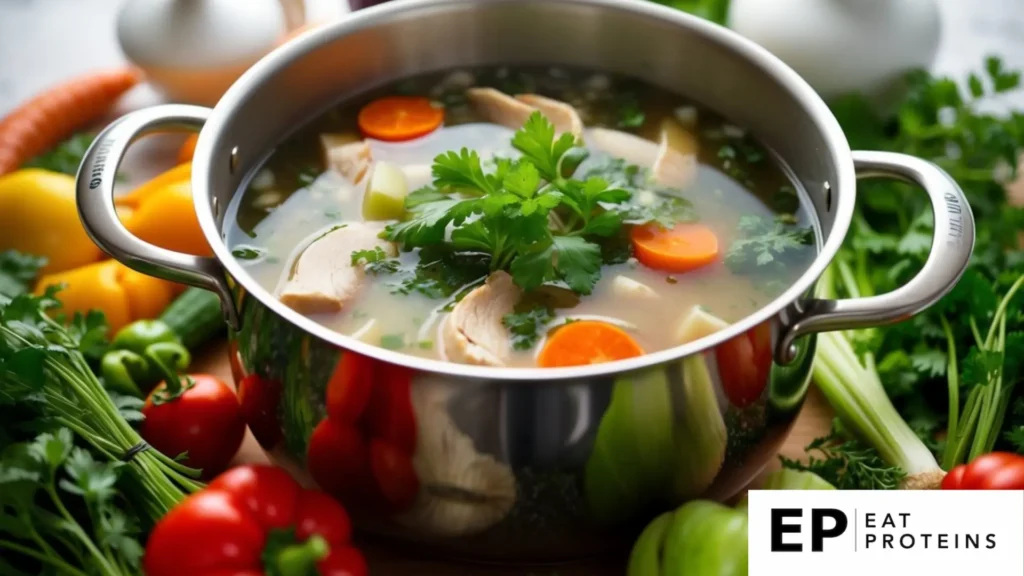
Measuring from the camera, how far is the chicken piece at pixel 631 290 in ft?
6.53

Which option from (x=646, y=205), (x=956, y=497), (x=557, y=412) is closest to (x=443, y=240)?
(x=646, y=205)

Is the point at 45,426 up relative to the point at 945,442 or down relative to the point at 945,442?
up

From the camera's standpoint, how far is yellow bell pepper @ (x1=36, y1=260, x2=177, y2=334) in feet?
7.69

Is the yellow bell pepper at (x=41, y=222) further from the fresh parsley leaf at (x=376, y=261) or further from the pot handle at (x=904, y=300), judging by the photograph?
the pot handle at (x=904, y=300)

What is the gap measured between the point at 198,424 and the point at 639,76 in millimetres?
1136

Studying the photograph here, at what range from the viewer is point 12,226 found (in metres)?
2.45

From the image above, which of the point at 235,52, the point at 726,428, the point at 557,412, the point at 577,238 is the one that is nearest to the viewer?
the point at 557,412

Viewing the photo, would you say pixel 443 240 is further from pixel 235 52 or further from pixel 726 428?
pixel 235 52

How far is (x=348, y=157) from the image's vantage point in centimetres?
230

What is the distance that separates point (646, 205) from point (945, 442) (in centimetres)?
68

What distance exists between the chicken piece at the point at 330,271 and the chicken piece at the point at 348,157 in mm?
179

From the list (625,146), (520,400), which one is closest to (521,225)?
(520,400)

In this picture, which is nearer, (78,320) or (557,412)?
(557,412)

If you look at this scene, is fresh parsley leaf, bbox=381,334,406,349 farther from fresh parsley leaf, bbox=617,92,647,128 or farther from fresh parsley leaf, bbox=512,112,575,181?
fresh parsley leaf, bbox=617,92,647,128
